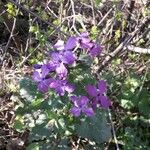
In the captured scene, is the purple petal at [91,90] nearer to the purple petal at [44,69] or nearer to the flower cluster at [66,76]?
the flower cluster at [66,76]

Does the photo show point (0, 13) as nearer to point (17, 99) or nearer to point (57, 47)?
point (17, 99)

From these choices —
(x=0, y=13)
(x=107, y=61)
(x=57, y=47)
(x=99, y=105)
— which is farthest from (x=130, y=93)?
(x=0, y=13)

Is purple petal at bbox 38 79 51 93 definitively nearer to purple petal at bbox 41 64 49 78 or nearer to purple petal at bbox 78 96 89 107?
purple petal at bbox 41 64 49 78

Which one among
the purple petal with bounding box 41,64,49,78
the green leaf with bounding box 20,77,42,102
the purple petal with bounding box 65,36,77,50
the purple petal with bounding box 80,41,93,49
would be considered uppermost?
the purple petal with bounding box 65,36,77,50

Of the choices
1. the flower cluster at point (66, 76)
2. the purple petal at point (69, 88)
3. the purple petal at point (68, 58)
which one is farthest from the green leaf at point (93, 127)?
the purple petal at point (68, 58)

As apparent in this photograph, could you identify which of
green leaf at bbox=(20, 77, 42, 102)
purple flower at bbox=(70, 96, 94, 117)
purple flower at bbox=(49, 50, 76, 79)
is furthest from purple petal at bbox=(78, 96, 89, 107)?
green leaf at bbox=(20, 77, 42, 102)

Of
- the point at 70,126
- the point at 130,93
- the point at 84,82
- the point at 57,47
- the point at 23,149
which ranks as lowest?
the point at 23,149

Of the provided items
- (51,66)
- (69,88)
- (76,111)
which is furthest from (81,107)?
(51,66)
